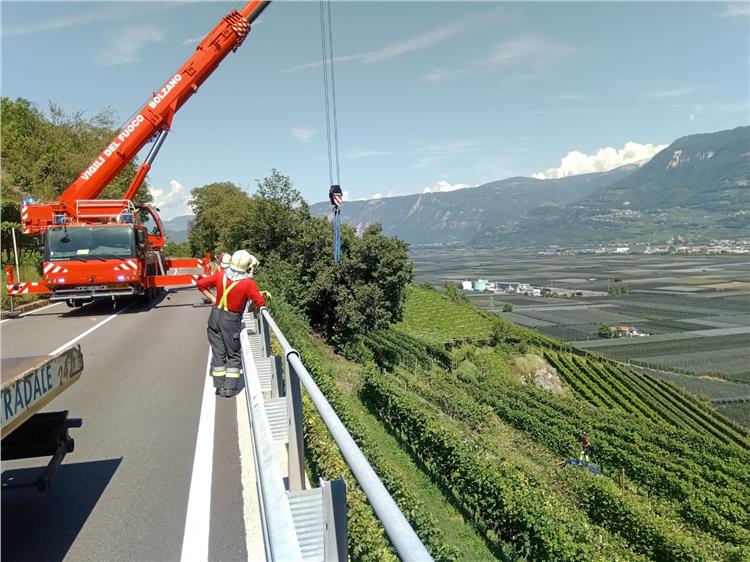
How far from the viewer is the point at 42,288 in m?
15.1

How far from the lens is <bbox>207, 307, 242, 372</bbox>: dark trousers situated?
20.2 ft

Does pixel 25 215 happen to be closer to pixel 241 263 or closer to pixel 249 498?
pixel 241 263

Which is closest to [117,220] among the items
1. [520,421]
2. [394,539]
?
[394,539]

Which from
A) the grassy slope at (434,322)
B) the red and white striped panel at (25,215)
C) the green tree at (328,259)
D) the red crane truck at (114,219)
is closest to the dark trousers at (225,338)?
the red crane truck at (114,219)

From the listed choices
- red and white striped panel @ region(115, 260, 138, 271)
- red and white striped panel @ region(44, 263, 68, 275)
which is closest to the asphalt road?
→ red and white striped panel @ region(115, 260, 138, 271)

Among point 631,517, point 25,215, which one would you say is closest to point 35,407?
point 25,215

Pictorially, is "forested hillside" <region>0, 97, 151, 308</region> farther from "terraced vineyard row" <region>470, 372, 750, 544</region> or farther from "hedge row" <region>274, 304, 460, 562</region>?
"terraced vineyard row" <region>470, 372, 750, 544</region>

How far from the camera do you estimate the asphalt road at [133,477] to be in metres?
3.99

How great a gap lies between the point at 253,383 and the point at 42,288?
13.7 m

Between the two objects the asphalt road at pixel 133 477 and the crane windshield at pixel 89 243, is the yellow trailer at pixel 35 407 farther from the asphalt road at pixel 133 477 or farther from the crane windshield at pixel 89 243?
the crane windshield at pixel 89 243

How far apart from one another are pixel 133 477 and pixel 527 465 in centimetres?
2086

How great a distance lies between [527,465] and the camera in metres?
23.0

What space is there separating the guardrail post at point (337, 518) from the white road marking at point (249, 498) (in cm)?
165

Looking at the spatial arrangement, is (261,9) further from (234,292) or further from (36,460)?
(36,460)
